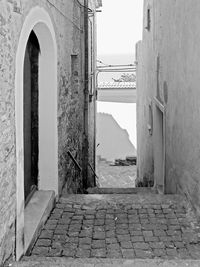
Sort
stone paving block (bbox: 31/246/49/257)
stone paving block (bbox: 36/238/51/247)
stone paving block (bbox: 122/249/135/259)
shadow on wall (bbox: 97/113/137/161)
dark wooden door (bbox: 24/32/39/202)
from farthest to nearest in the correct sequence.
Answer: shadow on wall (bbox: 97/113/137/161) < dark wooden door (bbox: 24/32/39/202) < stone paving block (bbox: 36/238/51/247) < stone paving block (bbox: 31/246/49/257) < stone paving block (bbox: 122/249/135/259)

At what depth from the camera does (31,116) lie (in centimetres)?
559

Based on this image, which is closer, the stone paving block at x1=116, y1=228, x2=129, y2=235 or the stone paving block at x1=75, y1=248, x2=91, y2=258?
the stone paving block at x1=75, y1=248, x2=91, y2=258

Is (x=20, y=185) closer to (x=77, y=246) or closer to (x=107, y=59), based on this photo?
(x=77, y=246)

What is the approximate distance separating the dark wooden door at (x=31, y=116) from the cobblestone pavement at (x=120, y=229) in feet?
1.75

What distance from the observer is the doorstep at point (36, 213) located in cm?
417

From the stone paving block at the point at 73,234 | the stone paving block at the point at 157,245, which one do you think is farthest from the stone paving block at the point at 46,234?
the stone paving block at the point at 157,245

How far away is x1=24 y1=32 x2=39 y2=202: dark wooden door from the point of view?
526 centimetres

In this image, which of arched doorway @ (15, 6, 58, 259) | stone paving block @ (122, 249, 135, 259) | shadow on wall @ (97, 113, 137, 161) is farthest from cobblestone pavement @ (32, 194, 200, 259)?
shadow on wall @ (97, 113, 137, 161)

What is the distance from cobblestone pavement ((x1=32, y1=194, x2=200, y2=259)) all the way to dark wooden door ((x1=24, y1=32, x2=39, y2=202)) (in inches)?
21.1

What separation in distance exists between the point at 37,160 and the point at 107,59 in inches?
1147

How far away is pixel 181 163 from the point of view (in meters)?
6.02

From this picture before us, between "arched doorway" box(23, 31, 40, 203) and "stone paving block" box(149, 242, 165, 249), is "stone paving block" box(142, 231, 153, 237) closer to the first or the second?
"stone paving block" box(149, 242, 165, 249)

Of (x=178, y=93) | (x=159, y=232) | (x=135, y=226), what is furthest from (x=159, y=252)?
(x=178, y=93)

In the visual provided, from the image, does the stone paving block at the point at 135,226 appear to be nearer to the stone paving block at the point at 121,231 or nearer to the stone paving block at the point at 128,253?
the stone paving block at the point at 121,231
